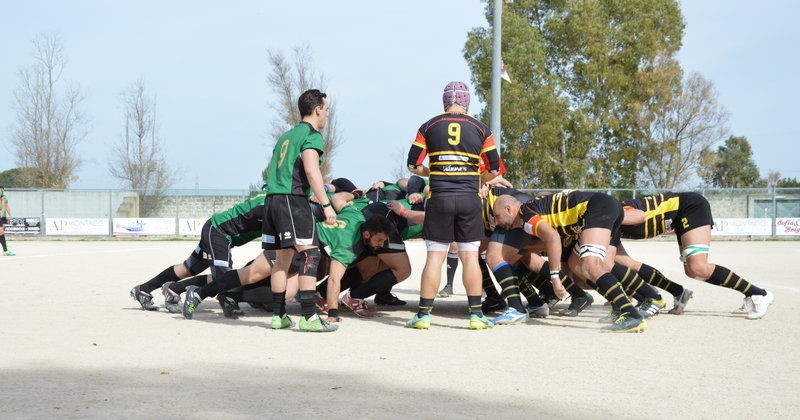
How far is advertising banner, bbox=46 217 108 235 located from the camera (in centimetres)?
3525

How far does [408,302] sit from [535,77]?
34207 millimetres

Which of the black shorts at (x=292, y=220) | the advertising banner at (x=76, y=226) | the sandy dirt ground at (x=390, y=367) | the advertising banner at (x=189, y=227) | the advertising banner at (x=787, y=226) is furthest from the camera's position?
the advertising banner at (x=189, y=227)

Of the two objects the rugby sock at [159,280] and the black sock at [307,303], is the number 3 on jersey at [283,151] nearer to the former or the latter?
the black sock at [307,303]

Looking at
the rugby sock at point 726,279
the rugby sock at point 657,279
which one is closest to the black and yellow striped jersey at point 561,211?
the rugby sock at point 657,279

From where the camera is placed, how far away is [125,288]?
11828mm

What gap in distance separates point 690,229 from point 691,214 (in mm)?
156

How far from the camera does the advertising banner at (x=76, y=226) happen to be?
35.2m

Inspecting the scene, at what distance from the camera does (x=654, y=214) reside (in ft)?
27.6

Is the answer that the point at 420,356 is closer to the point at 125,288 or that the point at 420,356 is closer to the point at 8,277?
the point at 125,288

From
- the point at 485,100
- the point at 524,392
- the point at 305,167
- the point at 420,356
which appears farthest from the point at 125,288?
the point at 485,100

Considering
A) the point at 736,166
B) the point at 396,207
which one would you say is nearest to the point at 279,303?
the point at 396,207

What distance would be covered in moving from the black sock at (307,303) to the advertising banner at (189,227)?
97.0ft

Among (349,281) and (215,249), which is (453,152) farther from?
(215,249)

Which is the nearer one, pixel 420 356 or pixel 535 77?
pixel 420 356
